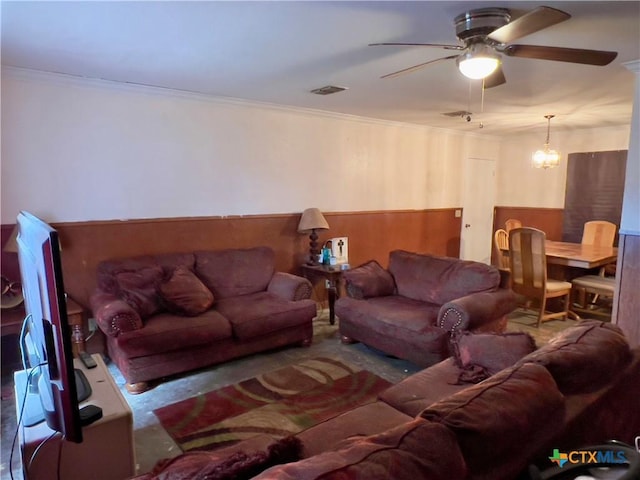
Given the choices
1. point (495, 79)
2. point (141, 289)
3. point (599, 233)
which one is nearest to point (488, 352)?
point (495, 79)

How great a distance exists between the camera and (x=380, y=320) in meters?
3.51

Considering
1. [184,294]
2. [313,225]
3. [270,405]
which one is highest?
[313,225]

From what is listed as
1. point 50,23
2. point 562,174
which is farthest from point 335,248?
point 562,174

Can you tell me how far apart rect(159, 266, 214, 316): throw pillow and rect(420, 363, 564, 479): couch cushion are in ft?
8.35

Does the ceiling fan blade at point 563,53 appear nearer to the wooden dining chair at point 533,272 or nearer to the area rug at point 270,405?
the area rug at point 270,405

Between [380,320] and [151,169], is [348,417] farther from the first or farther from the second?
[151,169]

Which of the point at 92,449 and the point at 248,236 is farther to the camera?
the point at 248,236

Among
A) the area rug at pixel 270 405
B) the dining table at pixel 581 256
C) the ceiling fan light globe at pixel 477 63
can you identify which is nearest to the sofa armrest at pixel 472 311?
the area rug at pixel 270 405

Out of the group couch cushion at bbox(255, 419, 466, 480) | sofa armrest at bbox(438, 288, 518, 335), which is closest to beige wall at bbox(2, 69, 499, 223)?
sofa armrest at bbox(438, 288, 518, 335)

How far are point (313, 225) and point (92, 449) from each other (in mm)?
3169

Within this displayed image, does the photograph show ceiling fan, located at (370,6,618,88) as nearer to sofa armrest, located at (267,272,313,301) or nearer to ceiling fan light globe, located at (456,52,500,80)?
ceiling fan light globe, located at (456,52,500,80)

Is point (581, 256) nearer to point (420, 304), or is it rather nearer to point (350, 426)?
point (420, 304)

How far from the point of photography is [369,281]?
3.97 meters

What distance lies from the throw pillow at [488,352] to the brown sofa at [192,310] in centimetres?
168
